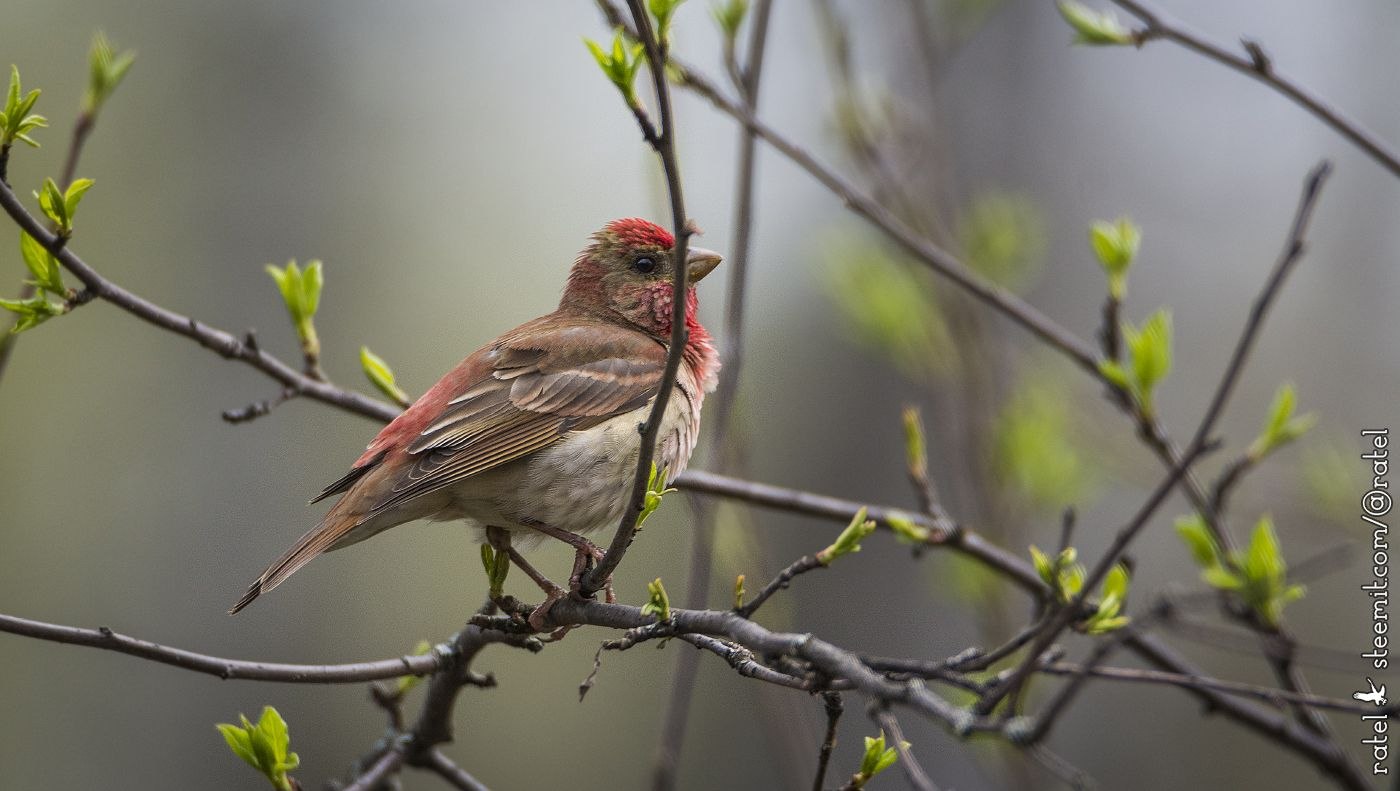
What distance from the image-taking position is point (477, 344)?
11.4 metres

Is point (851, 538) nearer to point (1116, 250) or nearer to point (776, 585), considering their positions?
point (776, 585)

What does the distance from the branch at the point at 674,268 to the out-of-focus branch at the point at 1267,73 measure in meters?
1.76

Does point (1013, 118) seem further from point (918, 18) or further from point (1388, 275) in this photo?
point (918, 18)

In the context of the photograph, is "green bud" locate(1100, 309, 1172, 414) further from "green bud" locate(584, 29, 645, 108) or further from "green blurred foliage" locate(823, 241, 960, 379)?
"green bud" locate(584, 29, 645, 108)

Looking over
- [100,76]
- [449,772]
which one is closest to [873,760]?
[449,772]

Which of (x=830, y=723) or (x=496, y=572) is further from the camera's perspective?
(x=496, y=572)

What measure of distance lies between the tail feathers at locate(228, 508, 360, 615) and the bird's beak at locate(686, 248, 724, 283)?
5.00 feet

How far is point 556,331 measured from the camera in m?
4.64

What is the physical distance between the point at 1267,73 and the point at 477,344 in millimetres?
8912

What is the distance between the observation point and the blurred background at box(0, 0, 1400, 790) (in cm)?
842

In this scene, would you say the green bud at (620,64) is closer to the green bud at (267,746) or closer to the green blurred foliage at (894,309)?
the green bud at (267,746)

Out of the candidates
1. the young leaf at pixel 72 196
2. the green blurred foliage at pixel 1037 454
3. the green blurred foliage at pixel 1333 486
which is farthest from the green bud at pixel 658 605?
the green blurred foliage at pixel 1333 486

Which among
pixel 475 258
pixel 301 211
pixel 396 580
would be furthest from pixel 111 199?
pixel 396 580

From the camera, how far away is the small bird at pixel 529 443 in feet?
12.4
